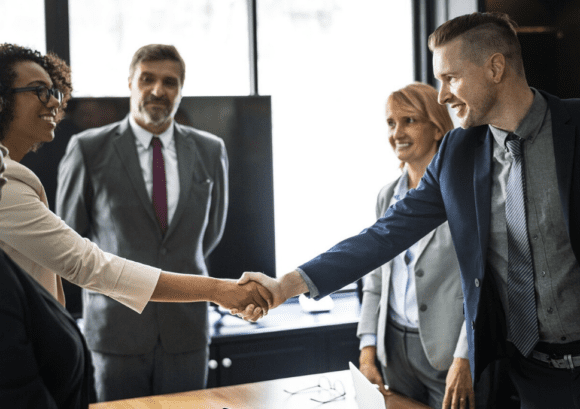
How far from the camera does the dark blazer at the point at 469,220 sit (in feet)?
5.50

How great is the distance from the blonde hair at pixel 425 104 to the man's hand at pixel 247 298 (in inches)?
37.9

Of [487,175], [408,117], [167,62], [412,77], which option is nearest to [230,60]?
[167,62]

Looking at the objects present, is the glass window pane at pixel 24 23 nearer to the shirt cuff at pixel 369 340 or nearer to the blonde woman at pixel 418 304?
the blonde woman at pixel 418 304

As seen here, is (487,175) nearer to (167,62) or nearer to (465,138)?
(465,138)

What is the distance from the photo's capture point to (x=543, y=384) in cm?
174

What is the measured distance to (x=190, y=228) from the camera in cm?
288

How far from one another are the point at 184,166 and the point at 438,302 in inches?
55.4

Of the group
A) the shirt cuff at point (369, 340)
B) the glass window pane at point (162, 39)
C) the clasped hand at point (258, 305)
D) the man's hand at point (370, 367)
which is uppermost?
the glass window pane at point (162, 39)

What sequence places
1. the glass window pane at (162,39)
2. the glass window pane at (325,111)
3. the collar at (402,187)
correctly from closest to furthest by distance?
the collar at (402,187) < the glass window pane at (162,39) < the glass window pane at (325,111)

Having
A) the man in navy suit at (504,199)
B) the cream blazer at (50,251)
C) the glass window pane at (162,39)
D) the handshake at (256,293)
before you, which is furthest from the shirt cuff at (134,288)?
the glass window pane at (162,39)

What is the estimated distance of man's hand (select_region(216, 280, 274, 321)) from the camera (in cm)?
223

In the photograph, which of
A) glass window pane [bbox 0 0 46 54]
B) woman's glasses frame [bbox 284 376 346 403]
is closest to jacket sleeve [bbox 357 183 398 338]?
woman's glasses frame [bbox 284 376 346 403]

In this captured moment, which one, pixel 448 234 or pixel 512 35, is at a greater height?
pixel 512 35

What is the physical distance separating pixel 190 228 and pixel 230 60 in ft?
4.77
